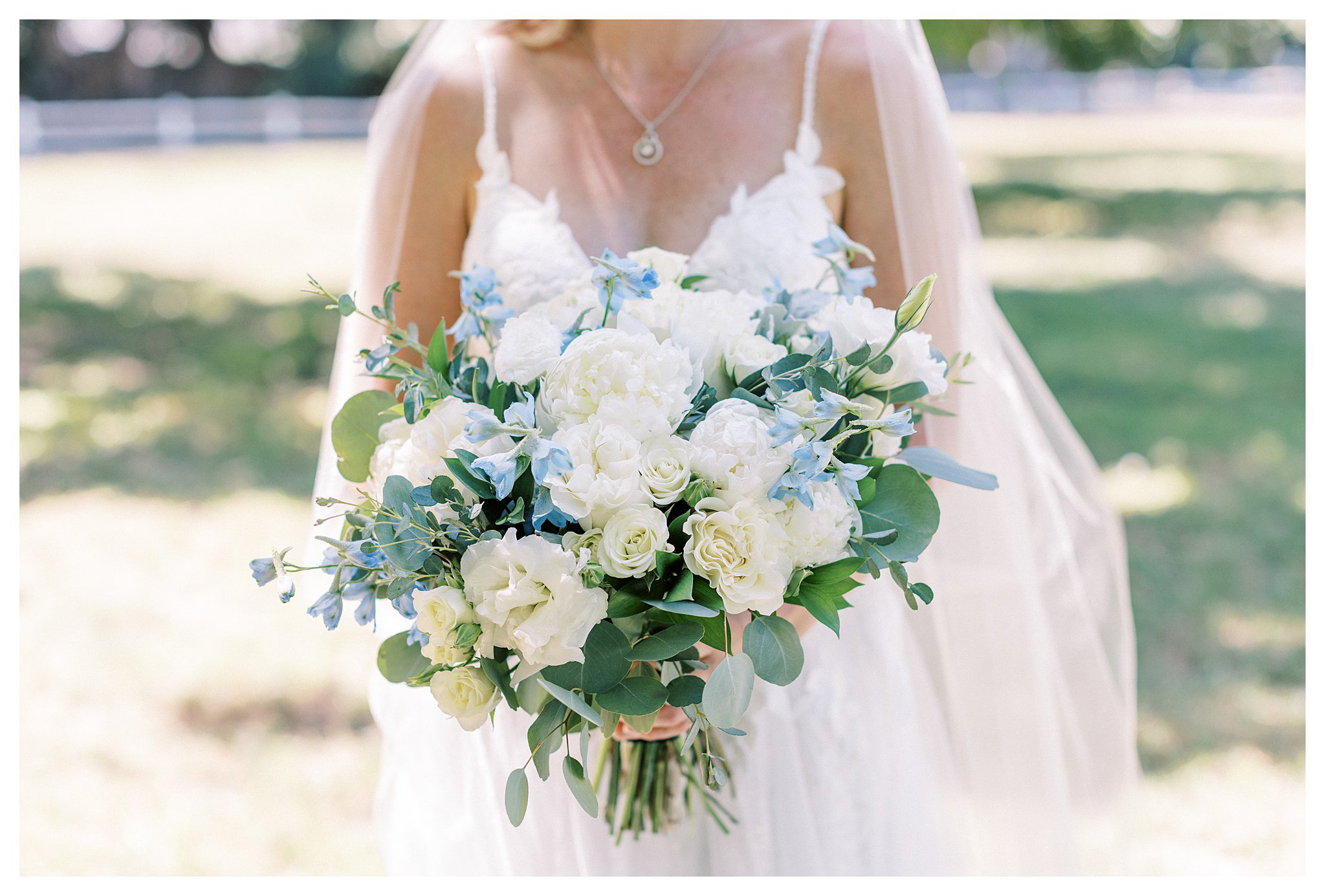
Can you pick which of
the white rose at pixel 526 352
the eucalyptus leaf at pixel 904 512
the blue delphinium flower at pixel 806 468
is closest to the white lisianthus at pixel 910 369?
the eucalyptus leaf at pixel 904 512

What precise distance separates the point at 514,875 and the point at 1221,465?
5256mm

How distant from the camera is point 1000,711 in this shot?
2502mm

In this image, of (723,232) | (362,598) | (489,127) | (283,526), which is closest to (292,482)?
(283,526)

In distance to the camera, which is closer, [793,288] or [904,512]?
[904,512]

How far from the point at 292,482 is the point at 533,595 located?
5.04 metres

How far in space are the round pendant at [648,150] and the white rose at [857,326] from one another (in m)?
0.85

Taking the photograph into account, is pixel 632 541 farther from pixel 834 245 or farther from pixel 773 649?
pixel 834 245

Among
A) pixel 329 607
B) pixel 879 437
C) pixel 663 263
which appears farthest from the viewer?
pixel 663 263

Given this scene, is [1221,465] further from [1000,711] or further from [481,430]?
[481,430]

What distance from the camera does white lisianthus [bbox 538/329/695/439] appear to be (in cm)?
146

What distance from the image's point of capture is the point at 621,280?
5.45 feet

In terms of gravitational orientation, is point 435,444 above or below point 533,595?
above

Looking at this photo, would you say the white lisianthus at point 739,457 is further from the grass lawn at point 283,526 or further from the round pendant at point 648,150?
the grass lawn at point 283,526
